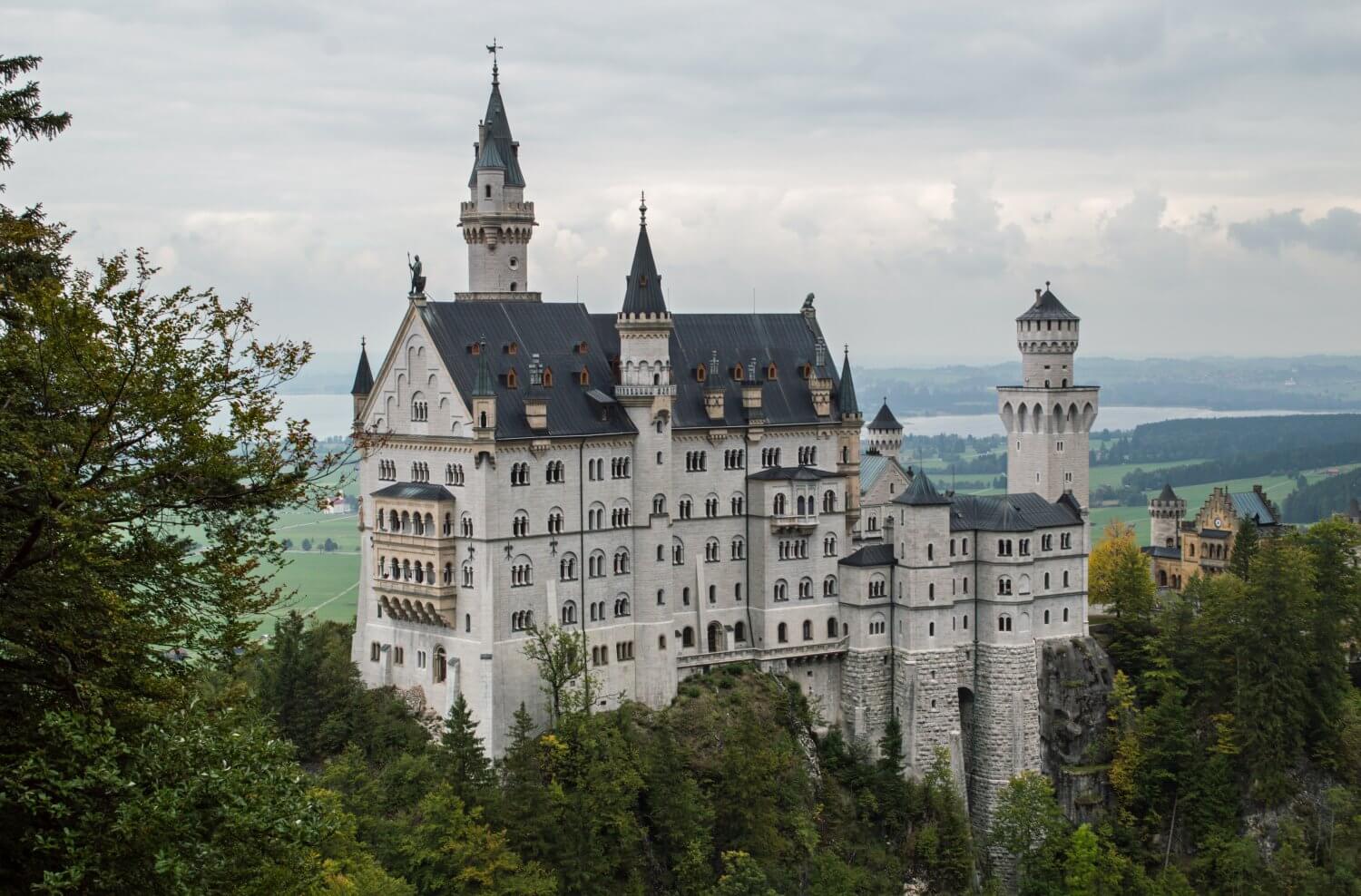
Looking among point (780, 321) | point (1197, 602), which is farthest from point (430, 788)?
point (1197, 602)

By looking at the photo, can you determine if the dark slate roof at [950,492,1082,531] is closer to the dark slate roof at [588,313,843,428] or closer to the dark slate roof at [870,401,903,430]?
the dark slate roof at [588,313,843,428]

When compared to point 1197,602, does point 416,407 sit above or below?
above

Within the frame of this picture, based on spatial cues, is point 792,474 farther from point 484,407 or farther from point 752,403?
point 484,407

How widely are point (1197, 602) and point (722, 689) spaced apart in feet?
126

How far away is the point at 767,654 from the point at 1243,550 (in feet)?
126

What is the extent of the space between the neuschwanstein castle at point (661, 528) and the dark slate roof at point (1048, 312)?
12280 mm

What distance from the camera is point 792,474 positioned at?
98.8m

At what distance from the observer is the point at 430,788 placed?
80.2 metres

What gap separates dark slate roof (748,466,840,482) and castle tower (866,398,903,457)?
745 inches

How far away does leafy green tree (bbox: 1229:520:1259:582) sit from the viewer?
380ft

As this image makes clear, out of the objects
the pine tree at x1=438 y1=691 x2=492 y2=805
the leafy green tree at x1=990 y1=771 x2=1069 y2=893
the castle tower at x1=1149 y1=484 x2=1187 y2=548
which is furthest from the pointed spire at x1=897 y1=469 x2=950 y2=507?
the castle tower at x1=1149 y1=484 x2=1187 y2=548

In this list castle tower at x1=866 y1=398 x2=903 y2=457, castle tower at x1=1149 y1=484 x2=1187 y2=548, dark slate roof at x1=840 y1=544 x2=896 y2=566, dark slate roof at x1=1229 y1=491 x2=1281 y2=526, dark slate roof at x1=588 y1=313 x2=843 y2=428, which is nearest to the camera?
dark slate roof at x1=588 y1=313 x2=843 y2=428

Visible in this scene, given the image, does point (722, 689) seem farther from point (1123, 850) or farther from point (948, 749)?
point (1123, 850)

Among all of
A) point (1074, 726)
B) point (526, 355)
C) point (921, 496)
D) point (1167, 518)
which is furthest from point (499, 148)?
point (1167, 518)
